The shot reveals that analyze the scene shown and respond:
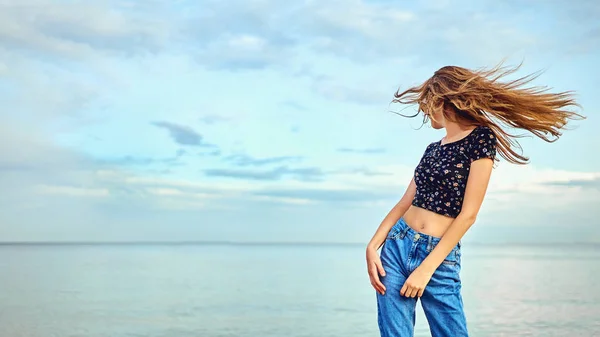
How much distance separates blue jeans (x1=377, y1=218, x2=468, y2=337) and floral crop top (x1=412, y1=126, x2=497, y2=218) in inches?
5.7

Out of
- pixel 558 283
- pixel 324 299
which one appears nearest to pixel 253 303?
pixel 324 299

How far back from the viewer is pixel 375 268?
10.2 feet

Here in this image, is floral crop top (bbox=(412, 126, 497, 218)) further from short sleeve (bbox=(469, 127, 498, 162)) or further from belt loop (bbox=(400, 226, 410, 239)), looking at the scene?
belt loop (bbox=(400, 226, 410, 239))

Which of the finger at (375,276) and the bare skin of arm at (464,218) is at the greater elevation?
the bare skin of arm at (464,218)

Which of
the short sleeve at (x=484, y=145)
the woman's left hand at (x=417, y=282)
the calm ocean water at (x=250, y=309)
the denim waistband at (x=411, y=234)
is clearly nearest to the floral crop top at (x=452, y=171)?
the short sleeve at (x=484, y=145)

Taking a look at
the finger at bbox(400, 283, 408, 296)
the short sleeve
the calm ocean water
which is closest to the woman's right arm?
the finger at bbox(400, 283, 408, 296)

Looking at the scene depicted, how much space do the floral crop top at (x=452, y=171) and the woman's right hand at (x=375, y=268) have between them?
0.93ft

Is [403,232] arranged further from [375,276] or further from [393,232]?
[375,276]

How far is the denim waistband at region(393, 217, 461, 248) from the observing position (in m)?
3.04

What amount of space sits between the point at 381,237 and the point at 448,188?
1.21 feet

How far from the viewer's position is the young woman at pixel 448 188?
299cm

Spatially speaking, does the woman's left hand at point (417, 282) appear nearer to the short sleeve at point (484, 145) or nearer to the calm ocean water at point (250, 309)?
the short sleeve at point (484, 145)

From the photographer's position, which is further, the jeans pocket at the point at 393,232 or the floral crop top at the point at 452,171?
the jeans pocket at the point at 393,232

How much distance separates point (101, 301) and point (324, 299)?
4702 mm
